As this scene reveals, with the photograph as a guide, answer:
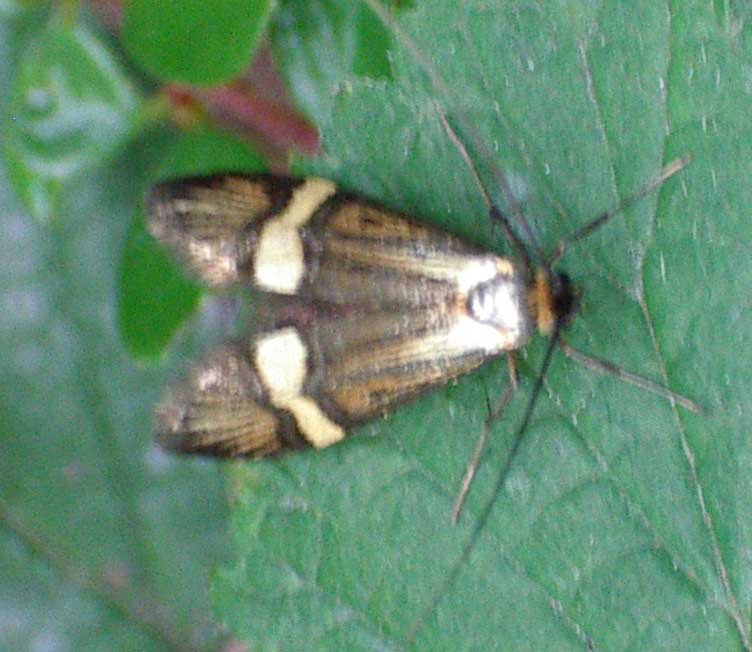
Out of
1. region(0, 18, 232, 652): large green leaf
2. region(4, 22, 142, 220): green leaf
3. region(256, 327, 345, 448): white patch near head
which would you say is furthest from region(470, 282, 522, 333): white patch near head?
region(0, 18, 232, 652): large green leaf

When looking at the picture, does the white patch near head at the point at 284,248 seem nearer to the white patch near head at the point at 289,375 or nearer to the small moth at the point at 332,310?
the small moth at the point at 332,310

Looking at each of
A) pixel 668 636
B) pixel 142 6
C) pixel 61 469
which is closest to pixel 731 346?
pixel 668 636

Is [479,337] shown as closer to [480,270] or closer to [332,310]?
[480,270]

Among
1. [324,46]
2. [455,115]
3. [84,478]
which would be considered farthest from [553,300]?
[84,478]

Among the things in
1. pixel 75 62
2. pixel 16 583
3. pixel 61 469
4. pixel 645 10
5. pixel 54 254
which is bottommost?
pixel 16 583

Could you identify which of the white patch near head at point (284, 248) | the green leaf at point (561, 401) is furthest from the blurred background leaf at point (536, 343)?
the white patch near head at point (284, 248)

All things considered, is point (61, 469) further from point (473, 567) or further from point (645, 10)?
point (645, 10)

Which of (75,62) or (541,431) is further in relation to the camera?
(75,62)

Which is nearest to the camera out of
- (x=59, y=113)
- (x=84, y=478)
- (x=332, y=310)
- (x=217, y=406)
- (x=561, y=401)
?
(x=561, y=401)
